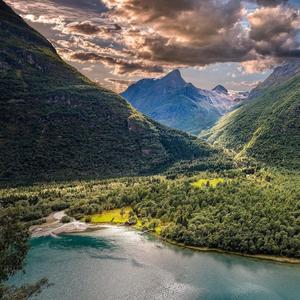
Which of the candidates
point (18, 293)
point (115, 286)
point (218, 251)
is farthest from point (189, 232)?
point (18, 293)

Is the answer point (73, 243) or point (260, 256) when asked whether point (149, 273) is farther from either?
point (73, 243)

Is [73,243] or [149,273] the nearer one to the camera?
[149,273]

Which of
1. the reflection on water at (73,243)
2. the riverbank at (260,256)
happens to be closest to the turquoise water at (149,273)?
the reflection on water at (73,243)

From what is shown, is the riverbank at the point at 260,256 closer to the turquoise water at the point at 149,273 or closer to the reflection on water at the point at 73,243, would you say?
the turquoise water at the point at 149,273

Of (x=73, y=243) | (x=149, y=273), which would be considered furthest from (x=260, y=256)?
(x=73, y=243)

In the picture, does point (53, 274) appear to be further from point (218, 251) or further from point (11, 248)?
point (11, 248)

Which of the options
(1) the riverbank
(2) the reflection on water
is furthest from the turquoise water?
(1) the riverbank

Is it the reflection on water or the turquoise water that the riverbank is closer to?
the turquoise water

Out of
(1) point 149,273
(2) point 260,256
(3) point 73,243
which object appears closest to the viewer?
(1) point 149,273
